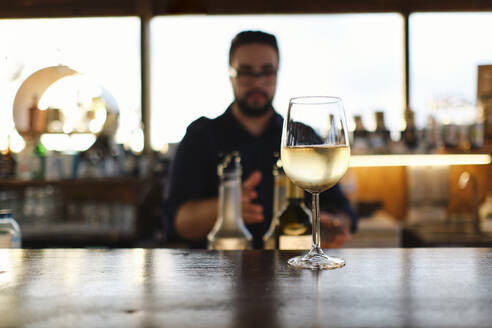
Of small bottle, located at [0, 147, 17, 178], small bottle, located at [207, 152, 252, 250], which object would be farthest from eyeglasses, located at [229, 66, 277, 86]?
small bottle, located at [0, 147, 17, 178]

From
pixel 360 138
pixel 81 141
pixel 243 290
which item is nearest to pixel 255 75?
pixel 243 290

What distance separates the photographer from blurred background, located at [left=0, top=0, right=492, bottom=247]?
3.40 meters

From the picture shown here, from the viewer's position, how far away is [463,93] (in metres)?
3.72

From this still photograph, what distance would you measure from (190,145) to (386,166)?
2247mm

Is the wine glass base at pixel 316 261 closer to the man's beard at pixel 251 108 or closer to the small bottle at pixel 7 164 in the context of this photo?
the man's beard at pixel 251 108

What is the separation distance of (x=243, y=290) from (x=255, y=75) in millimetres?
1418

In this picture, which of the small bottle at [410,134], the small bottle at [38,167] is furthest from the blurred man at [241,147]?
the small bottle at [38,167]

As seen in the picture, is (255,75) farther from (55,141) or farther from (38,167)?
(55,141)

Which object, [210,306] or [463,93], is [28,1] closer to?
[463,93]

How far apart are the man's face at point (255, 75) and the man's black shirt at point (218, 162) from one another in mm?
94

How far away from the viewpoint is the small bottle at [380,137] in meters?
3.39

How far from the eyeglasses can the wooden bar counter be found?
1247 mm

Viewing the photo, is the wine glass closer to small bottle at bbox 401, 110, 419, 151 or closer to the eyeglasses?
the eyeglasses

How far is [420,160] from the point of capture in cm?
333
